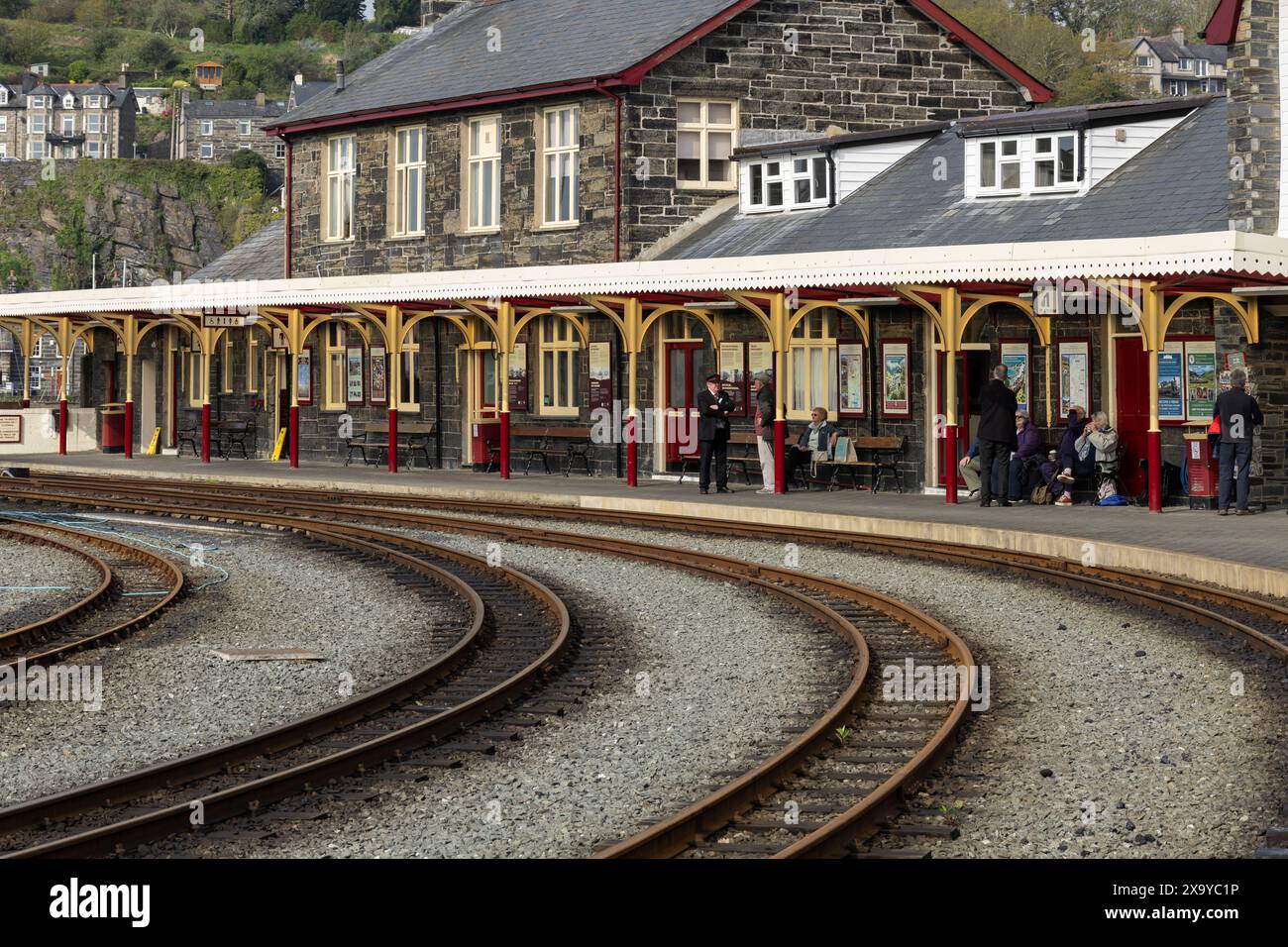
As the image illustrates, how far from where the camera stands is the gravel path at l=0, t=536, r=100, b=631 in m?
14.9

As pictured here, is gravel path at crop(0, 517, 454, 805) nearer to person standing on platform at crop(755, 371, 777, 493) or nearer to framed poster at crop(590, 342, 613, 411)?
person standing on platform at crop(755, 371, 777, 493)

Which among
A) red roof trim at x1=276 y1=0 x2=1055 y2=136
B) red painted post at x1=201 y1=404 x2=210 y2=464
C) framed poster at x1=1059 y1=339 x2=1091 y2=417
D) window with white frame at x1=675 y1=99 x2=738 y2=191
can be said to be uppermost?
red roof trim at x1=276 y1=0 x2=1055 y2=136

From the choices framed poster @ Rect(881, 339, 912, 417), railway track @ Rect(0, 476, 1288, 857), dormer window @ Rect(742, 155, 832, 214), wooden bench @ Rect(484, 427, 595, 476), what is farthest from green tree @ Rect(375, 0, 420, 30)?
railway track @ Rect(0, 476, 1288, 857)

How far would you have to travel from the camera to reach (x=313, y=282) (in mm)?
30500

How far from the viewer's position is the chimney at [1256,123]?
74.3 feet

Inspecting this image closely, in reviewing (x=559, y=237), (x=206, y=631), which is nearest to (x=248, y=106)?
(x=559, y=237)

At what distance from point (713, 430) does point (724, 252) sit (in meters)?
4.70

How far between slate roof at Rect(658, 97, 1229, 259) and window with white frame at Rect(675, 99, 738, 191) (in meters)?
1.20

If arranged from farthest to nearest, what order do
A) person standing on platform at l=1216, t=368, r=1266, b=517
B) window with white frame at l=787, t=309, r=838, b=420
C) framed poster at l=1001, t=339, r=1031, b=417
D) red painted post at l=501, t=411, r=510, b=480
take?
red painted post at l=501, t=411, r=510, b=480 < window with white frame at l=787, t=309, r=838, b=420 < framed poster at l=1001, t=339, r=1031, b=417 < person standing on platform at l=1216, t=368, r=1266, b=517

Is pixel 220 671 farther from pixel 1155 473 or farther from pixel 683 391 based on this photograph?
pixel 683 391

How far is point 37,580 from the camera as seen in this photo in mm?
17109
